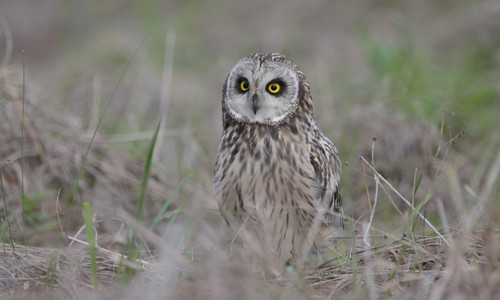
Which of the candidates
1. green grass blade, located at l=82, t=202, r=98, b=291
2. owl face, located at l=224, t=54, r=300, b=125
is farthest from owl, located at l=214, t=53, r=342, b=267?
green grass blade, located at l=82, t=202, r=98, b=291

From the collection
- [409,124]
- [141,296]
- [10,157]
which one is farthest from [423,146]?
[141,296]

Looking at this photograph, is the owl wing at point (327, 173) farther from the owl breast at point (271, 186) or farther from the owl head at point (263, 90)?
the owl head at point (263, 90)

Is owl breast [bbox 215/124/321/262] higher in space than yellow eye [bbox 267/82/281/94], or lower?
lower

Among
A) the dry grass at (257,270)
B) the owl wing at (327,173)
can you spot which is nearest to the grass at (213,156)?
the dry grass at (257,270)

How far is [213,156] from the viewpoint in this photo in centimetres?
586

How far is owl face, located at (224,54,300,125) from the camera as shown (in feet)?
12.6

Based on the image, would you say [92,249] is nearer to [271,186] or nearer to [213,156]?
[271,186]

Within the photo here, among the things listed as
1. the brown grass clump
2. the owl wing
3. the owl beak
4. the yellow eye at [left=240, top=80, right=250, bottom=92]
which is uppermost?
the yellow eye at [left=240, top=80, right=250, bottom=92]

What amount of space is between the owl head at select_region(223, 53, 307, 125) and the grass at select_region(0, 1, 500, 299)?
0.49 meters

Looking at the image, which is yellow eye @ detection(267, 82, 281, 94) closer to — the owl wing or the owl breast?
the owl breast

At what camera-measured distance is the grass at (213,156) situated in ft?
10.2

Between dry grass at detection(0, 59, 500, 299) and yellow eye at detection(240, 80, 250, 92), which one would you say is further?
yellow eye at detection(240, 80, 250, 92)

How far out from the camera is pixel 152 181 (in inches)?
201

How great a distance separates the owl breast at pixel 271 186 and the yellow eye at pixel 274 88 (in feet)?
0.56
